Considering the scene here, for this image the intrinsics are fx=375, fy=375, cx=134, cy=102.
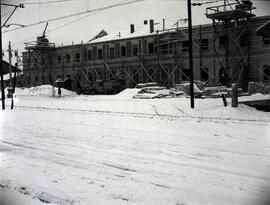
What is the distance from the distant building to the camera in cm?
3503

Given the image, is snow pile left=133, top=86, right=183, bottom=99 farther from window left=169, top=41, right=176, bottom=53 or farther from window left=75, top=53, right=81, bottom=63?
window left=75, top=53, right=81, bottom=63

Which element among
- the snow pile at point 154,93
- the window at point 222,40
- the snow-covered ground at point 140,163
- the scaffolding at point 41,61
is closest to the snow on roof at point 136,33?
the window at point 222,40

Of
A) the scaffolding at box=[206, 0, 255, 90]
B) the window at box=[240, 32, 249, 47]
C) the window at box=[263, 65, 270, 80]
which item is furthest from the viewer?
the window at box=[240, 32, 249, 47]

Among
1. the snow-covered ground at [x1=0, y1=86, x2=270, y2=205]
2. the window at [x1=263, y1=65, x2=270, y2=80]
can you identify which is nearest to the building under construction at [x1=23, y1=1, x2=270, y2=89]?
the window at [x1=263, y1=65, x2=270, y2=80]

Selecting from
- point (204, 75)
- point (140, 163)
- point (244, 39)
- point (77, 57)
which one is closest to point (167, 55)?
point (204, 75)

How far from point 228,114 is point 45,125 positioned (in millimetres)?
7482

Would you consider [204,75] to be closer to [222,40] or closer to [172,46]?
[222,40]

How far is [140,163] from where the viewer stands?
24.4 ft

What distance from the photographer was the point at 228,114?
15469 millimetres

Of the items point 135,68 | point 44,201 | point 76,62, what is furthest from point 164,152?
point 76,62

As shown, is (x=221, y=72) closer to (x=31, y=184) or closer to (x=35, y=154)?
(x=35, y=154)

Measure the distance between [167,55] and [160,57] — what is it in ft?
3.16

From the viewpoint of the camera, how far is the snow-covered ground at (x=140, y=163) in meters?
5.19

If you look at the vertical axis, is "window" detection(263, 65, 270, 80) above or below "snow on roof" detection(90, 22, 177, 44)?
below
